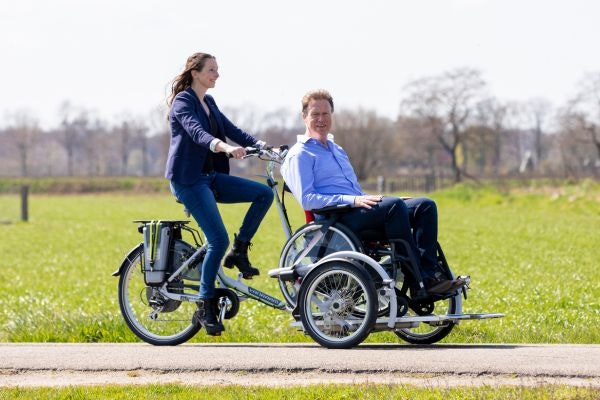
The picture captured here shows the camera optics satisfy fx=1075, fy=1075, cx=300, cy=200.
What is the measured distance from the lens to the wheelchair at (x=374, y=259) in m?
7.62

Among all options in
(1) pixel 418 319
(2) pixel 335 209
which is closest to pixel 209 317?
(2) pixel 335 209

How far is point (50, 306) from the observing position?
1312 cm

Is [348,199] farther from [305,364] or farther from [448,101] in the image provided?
[448,101]

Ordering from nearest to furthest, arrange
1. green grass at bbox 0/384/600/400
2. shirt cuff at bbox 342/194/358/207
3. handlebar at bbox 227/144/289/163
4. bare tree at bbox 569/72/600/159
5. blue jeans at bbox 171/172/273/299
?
1. green grass at bbox 0/384/600/400
2. shirt cuff at bbox 342/194/358/207
3. blue jeans at bbox 171/172/273/299
4. handlebar at bbox 227/144/289/163
5. bare tree at bbox 569/72/600/159

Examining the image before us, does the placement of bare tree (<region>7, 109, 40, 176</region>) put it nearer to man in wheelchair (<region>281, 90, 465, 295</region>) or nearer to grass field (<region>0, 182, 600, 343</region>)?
grass field (<region>0, 182, 600, 343</region>)

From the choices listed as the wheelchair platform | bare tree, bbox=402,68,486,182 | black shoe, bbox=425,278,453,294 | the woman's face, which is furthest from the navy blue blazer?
bare tree, bbox=402,68,486,182

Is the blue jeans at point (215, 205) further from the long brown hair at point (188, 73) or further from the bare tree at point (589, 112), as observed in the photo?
the bare tree at point (589, 112)

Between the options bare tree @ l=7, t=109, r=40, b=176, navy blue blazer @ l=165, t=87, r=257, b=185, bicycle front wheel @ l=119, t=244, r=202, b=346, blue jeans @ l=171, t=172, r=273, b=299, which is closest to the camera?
navy blue blazer @ l=165, t=87, r=257, b=185

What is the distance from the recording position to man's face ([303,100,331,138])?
8.02 metres

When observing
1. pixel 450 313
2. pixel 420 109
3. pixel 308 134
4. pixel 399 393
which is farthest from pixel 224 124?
pixel 420 109

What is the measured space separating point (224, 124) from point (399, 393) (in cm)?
321

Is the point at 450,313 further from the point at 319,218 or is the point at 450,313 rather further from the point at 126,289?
the point at 126,289

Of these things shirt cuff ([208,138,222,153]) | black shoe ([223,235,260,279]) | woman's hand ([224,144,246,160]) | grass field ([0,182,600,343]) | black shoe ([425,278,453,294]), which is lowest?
grass field ([0,182,600,343])

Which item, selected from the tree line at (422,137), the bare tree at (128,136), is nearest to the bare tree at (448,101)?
Result: the tree line at (422,137)
